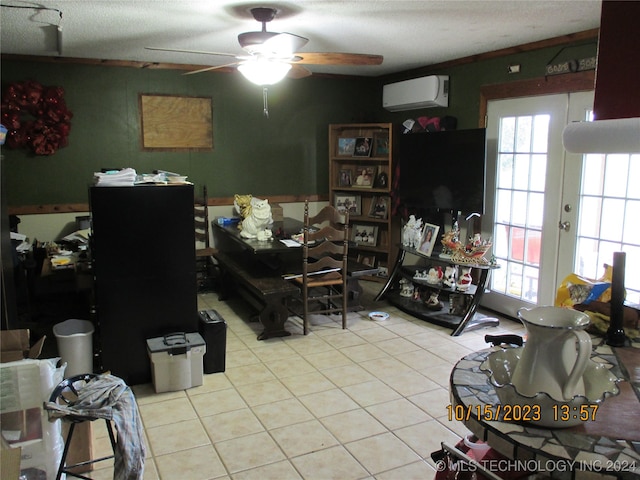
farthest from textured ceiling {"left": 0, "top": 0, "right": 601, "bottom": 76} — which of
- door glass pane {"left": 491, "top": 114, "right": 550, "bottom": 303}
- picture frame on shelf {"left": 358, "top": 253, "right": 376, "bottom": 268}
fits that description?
picture frame on shelf {"left": 358, "top": 253, "right": 376, "bottom": 268}

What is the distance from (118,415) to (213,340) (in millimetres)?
1628

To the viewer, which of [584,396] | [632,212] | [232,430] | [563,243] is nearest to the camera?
[584,396]

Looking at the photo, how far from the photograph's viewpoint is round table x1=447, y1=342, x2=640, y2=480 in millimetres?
1038

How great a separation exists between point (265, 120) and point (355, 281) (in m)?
2.32

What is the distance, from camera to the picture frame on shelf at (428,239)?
472cm

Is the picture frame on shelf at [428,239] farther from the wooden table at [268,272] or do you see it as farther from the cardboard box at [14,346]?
the cardboard box at [14,346]

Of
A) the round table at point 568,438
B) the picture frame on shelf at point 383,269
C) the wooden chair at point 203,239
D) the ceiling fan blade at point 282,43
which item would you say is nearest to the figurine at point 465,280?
the picture frame on shelf at point 383,269

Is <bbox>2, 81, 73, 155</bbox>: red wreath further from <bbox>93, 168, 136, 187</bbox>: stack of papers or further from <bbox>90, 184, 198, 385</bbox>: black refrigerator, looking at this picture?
<bbox>90, 184, 198, 385</bbox>: black refrigerator

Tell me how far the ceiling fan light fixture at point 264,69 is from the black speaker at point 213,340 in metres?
1.67

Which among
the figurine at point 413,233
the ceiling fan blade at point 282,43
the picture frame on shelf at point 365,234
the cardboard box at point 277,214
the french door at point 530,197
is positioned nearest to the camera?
the ceiling fan blade at point 282,43

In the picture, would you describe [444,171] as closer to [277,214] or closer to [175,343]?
[277,214]

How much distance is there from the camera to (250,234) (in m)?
4.86

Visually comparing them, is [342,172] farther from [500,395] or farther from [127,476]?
[500,395]

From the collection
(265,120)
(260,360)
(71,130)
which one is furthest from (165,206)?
(265,120)
